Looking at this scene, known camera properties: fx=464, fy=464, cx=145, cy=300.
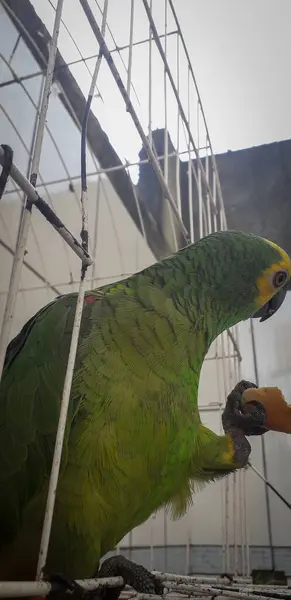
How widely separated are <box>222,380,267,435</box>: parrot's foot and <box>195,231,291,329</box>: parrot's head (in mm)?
197

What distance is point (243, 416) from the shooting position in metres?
1.02

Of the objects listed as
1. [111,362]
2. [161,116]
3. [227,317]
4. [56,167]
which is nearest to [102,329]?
[111,362]

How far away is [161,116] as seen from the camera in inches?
67.1

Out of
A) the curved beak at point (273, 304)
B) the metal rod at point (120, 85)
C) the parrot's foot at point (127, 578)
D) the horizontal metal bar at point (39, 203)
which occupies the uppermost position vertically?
the metal rod at point (120, 85)

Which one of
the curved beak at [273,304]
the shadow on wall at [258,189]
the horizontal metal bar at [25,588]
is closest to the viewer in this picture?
the horizontal metal bar at [25,588]

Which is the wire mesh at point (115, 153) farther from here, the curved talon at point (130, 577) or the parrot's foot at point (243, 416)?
the curved talon at point (130, 577)

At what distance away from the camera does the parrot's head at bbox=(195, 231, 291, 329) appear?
91cm

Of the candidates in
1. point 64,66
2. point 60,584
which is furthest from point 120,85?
point 60,584

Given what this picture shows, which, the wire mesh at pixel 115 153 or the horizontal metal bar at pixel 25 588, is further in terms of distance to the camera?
the wire mesh at pixel 115 153

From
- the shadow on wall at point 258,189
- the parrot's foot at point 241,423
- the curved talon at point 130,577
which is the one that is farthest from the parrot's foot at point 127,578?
the shadow on wall at point 258,189

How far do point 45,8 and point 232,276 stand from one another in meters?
0.98

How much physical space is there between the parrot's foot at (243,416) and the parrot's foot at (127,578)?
1.43ft

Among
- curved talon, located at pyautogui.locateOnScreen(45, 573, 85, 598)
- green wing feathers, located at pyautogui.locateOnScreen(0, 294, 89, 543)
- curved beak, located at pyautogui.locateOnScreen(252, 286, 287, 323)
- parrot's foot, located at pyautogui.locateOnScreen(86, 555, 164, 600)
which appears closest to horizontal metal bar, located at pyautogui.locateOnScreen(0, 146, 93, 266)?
green wing feathers, located at pyautogui.locateOnScreen(0, 294, 89, 543)

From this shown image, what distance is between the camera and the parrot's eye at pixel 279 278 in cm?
98
